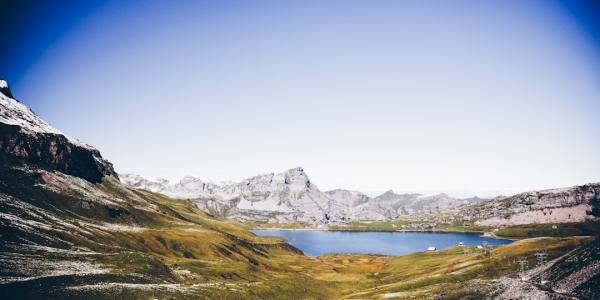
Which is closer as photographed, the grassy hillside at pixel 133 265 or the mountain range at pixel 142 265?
the mountain range at pixel 142 265

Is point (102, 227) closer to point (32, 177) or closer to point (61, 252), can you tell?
point (32, 177)

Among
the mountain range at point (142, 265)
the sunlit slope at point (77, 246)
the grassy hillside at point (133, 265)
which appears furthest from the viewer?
the sunlit slope at point (77, 246)

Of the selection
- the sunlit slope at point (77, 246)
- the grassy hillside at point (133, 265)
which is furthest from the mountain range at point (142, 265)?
the sunlit slope at point (77, 246)

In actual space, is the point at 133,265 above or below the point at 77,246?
below

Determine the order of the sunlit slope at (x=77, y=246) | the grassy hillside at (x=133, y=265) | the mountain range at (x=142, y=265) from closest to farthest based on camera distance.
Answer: the mountain range at (x=142, y=265), the grassy hillside at (x=133, y=265), the sunlit slope at (x=77, y=246)

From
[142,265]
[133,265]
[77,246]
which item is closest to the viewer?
[133,265]

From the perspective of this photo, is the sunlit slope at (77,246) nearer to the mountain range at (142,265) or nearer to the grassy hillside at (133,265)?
the grassy hillside at (133,265)

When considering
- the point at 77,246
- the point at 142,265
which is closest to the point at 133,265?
the point at 142,265

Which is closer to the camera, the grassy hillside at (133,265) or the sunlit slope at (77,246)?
the grassy hillside at (133,265)

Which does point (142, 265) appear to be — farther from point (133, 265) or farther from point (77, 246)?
point (77, 246)

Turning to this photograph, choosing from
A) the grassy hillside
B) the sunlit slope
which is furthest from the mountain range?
the sunlit slope

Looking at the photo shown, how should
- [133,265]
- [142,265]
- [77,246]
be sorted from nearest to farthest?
[133,265] → [142,265] → [77,246]

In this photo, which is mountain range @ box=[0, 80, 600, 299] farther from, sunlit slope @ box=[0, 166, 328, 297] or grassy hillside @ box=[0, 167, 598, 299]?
sunlit slope @ box=[0, 166, 328, 297]

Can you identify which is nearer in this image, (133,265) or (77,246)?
(133,265)
